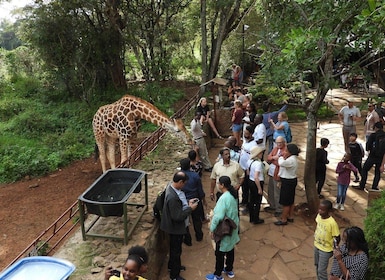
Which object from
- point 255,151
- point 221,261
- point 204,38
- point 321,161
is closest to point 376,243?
point 221,261

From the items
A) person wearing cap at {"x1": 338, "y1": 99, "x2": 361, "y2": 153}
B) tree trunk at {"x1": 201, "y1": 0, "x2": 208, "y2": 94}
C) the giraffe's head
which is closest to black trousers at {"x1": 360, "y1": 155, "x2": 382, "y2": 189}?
person wearing cap at {"x1": 338, "y1": 99, "x2": 361, "y2": 153}

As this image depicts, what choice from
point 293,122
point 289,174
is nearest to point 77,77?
point 293,122

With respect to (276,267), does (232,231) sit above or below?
above

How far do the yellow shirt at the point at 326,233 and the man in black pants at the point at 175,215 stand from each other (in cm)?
164

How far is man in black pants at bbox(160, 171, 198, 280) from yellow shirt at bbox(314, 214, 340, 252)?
64.5 inches

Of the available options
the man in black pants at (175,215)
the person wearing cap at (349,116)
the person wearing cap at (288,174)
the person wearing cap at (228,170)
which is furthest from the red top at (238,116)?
the man in black pants at (175,215)

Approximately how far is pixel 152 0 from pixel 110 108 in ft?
25.2

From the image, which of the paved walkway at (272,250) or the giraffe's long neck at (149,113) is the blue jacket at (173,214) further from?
the giraffe's long neck at (149,113)

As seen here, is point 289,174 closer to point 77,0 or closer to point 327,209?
point 327,209

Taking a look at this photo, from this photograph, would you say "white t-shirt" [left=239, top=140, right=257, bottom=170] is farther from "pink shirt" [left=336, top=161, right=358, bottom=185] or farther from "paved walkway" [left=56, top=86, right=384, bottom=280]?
"pink shirt" [left=336, top=161, right=358, bottom=185]

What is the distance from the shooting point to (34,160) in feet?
34.8

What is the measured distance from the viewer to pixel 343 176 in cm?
650

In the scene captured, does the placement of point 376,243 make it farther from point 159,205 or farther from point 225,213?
point 159,205

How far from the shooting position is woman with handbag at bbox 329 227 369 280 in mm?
3465
